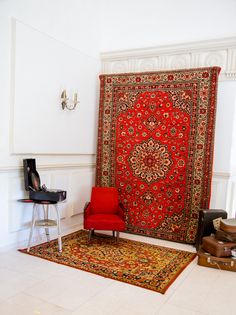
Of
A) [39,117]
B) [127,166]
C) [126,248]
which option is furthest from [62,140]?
[126,248]

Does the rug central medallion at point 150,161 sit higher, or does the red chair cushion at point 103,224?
the rug central medallion at point 150,161

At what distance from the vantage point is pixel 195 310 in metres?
2.68

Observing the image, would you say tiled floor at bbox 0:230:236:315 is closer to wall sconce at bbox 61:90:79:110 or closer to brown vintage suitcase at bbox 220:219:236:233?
brown vintage suitcase at bbox 220:219:236:233

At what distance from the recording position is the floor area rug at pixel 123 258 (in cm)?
329

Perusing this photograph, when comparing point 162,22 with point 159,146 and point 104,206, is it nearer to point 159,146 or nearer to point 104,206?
point 159,146

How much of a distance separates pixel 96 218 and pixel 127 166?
1.17 m

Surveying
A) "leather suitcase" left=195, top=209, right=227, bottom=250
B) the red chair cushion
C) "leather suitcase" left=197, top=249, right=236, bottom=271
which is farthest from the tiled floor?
the red chair cushion

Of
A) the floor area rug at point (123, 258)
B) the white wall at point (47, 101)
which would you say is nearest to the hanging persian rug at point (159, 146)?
the white wall at point (47, 101)

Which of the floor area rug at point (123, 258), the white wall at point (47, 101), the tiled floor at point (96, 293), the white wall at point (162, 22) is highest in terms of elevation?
the white wall at point (162, 22)

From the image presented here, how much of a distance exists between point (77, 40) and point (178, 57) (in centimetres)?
166

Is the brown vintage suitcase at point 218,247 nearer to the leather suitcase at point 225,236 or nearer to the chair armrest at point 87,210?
the leather suitcase at point 225,236

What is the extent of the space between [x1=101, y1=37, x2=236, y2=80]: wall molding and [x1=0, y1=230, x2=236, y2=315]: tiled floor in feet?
9.84

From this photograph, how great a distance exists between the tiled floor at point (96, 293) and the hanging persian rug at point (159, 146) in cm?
128

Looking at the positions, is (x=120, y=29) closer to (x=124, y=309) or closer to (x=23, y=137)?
(x=23, y=137)
